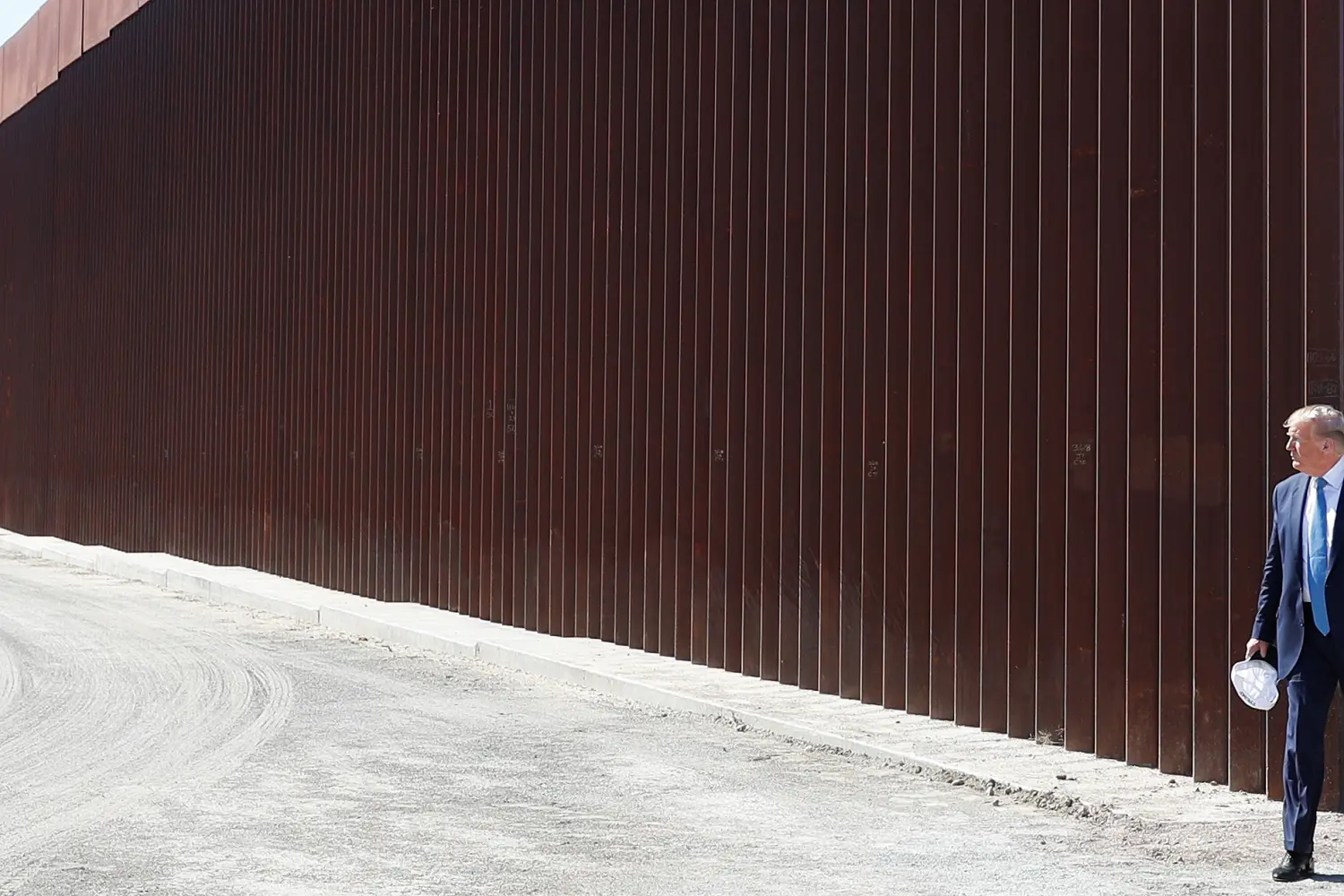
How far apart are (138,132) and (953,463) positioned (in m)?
17.8

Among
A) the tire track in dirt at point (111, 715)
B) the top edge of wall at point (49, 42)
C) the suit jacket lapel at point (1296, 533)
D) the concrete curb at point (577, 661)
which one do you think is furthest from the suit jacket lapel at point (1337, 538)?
the top edge of wall at point (49, 42)

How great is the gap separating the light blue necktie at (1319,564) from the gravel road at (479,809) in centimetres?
93

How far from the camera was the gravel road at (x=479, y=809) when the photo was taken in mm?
6031

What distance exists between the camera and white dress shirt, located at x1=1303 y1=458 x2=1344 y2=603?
19.9 ft

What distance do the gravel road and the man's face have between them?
4.79 feet

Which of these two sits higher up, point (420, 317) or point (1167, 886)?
point (420, 317)

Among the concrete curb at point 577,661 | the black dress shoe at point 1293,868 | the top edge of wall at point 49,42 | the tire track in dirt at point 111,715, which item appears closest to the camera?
the black dress shoe at point 1293,868

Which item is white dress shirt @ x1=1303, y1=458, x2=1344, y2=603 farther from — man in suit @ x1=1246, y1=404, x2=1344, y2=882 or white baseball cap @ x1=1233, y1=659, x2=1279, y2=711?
white baseball cap @ x1=1233, y1=659, x2=1279, y2=711

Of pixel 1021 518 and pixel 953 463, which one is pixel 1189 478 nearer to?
pixel 1021 518

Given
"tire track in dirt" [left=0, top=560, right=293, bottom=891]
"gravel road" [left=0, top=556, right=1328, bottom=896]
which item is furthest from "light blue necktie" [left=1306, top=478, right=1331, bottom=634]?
"tire track in dirt" [left=0, top=560, right=293, bottom=891]

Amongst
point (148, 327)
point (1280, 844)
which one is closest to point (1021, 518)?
point (1280, 844)

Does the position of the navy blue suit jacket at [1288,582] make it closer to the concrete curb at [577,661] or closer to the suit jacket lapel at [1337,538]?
the suit jacket lapel at [1337,538]

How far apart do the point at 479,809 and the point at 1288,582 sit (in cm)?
341

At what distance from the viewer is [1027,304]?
8852 mm
